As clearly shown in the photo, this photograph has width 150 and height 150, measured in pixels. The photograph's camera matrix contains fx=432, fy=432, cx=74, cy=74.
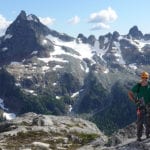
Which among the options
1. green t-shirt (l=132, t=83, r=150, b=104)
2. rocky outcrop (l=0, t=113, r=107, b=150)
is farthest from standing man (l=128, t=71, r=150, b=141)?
rocky outcrop (l=0, t=113, r=107, b=150)

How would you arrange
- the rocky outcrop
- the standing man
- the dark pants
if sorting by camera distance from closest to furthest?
the standing man → the dark pants → the rocky outcrop

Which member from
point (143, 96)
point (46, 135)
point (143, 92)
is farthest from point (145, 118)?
point (46, 135)

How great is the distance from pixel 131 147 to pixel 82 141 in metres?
26.7

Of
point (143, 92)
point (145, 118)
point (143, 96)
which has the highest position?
point (143, 92)

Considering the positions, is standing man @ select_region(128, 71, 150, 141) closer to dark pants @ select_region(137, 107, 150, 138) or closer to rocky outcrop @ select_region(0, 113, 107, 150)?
dark pants @ select_region(137, 107, 150, 138)

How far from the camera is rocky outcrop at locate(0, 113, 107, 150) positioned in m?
47.1

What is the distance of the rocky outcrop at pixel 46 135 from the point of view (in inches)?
1853

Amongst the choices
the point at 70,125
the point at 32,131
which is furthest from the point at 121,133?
the point at 70,125

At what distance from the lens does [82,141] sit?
54281 millimetres

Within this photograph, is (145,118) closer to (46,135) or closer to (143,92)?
(143,92)

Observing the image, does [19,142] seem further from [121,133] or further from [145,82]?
[145,82]

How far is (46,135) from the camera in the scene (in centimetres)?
5684

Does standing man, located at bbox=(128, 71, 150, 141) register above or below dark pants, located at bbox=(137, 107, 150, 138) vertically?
above

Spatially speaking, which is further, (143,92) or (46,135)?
(46,135)
